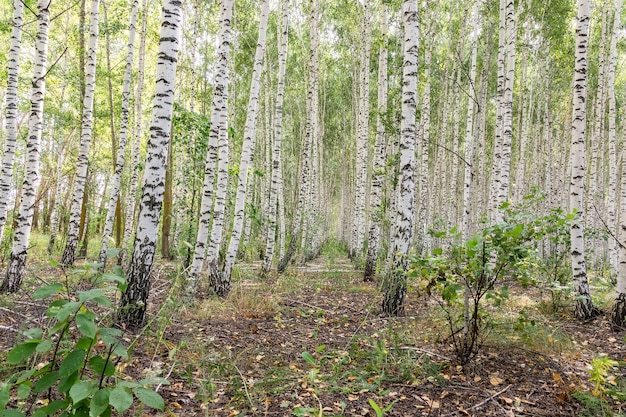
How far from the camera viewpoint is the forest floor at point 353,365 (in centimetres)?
341

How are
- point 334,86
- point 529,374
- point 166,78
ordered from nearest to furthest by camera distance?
point 529,374 → point 166,78 → point 334,86

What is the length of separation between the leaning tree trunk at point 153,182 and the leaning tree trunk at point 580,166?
607cm

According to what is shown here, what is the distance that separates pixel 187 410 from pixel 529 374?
3408mm

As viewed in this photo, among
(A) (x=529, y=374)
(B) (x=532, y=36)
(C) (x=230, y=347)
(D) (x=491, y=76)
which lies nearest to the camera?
(A) (x=529, y=374)

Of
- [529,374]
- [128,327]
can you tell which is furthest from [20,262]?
[529,374]

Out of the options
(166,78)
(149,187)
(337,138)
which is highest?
(337,138)

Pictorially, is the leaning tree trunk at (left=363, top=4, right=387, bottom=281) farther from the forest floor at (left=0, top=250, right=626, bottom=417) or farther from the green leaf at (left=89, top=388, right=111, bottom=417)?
the green leaf at (left=89, top=388, right=111, bottom=417)

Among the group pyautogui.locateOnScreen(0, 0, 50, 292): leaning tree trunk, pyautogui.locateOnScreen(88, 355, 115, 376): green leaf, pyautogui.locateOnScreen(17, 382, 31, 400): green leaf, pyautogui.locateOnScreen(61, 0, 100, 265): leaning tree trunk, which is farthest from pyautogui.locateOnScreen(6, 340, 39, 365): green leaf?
pyautogui.locateOnScreen(61, 0, 100, 265): leaning tree trunk

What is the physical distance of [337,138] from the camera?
27312 millimetres

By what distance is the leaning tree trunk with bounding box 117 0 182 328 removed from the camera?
188 inches

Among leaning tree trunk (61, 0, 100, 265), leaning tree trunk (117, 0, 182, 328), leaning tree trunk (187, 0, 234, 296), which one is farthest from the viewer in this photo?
leaning tree trunk (61, 0, 100, 265)

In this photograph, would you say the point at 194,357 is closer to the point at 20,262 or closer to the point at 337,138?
the point at 20,262

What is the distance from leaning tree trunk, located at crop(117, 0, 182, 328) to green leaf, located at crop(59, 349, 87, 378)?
9.37 ft

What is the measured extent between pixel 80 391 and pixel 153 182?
129 inches
